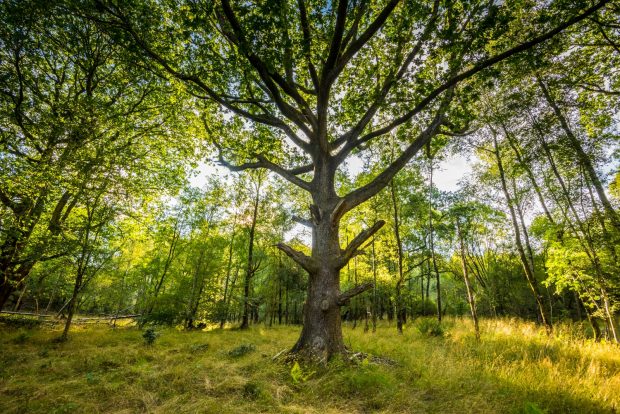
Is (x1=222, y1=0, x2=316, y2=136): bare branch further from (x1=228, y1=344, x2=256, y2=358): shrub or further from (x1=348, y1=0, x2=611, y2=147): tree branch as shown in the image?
(x1=228, y1=344, x2=256, y2=358): shrub

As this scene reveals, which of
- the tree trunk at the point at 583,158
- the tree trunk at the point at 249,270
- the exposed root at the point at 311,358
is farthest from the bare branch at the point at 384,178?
the tree trunk at the point at 249,270

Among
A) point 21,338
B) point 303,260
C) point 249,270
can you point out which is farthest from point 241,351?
point 249,270

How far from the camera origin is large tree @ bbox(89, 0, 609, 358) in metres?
4.86

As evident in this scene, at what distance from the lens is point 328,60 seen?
5.52m

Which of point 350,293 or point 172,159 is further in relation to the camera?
point 172,159


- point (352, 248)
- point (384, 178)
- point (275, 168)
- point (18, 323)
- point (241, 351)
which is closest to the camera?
point (352, 248)

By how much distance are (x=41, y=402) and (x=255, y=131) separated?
8.12 metres

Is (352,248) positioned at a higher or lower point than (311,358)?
higher

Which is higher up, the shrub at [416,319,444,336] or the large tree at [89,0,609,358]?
the large tree at [89,0,609,358]

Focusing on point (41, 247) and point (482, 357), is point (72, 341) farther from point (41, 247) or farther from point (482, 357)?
point (482, 357)

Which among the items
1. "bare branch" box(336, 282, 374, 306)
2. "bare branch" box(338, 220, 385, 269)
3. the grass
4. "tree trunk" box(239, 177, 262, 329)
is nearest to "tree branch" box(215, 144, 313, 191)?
"bare branch" box(338, 220, 385, 269)

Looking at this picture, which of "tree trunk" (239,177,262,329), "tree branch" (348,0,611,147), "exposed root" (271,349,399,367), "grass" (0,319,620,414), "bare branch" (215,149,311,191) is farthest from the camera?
"tree trunk" (239,177,262,329)

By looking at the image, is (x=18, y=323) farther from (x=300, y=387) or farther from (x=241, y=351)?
(x=300, y=387)

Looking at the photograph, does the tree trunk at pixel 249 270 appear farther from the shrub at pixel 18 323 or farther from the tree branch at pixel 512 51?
the tree branch at pixel 512 51
